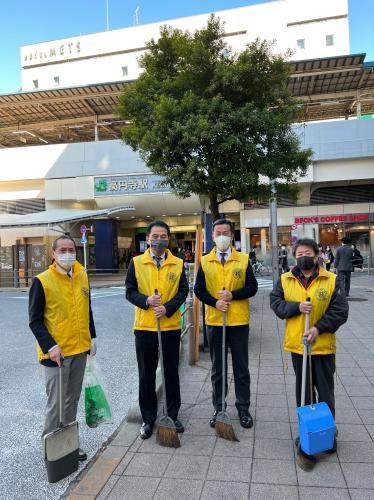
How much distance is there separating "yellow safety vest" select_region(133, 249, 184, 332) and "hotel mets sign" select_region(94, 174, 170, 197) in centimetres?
1902

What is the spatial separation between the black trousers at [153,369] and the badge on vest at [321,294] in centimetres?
121

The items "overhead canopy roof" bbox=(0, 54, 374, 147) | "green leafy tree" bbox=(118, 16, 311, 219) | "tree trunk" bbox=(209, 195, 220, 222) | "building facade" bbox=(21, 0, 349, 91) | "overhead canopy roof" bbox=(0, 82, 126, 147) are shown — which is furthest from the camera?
"building facade" bbox=(21, 0, 349, 91)

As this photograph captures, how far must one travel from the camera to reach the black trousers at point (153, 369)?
357 centimetres


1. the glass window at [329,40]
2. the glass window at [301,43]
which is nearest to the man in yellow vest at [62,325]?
the glass window at [301,43]

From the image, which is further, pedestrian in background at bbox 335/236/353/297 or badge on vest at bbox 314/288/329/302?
pedestrian in background at bbox 335/236/353/297

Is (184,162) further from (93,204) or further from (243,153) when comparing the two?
(93,204)

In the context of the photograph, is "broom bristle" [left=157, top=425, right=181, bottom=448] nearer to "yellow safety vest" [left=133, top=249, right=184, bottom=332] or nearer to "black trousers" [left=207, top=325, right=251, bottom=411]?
"black trousers" [left=207, top=325, right=251, bottom=411]

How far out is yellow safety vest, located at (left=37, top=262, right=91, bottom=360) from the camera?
3.07 m

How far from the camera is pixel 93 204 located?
957 inches

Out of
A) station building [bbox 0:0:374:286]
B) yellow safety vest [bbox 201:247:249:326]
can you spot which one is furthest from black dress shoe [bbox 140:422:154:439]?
station building [bbox 0:0:374:286]

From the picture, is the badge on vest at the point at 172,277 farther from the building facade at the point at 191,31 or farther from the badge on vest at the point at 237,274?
the building facade at the point at 191,31

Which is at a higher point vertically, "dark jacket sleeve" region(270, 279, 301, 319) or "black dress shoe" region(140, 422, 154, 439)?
"dark jacket sleeve" region(270, 279, 301, 319)

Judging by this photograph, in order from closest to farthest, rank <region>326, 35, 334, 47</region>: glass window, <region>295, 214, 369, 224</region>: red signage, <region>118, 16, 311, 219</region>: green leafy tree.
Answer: <region>118, 16, 311, 219</region>: green leafy tree → <region>295, 214, 369, 224</region>: red signage → <region>326, 35, 334, 47</region>: glass window

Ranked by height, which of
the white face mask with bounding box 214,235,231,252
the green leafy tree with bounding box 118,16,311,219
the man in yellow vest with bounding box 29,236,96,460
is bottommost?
the man in yellow vest with bounding box 29,236,96,460
